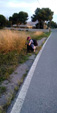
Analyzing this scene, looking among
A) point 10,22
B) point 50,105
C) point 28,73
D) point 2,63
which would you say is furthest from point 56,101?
point 10,22

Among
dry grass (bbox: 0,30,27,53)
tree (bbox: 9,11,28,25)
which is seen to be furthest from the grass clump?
tree (bbox: 9,11,28,25)

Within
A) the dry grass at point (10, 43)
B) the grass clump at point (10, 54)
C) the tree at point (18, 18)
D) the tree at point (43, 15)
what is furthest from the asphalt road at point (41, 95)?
the tree at point (18, 18)

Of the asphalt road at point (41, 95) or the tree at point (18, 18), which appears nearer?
the asphalt road at point (41, 95)

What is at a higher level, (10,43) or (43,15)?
(10,43)

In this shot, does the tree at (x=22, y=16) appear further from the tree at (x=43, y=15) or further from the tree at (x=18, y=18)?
the tree at (x=43, y=15)

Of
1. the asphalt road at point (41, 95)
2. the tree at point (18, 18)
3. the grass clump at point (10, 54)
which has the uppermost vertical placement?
the asphalt road at point (41, 95)

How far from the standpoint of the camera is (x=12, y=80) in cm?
632

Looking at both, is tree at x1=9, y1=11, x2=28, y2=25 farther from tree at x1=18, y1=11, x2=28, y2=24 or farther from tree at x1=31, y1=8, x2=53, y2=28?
tree at x1=31, y1=8, x2=53, y2=28

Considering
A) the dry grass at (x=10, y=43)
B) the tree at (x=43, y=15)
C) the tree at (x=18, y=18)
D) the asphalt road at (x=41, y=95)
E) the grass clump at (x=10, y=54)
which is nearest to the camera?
the asphalt road at (x=41, y=95)

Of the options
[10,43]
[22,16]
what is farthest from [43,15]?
[10,43]

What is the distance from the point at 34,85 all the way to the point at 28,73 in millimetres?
1555

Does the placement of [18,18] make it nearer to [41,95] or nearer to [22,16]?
[22,16]

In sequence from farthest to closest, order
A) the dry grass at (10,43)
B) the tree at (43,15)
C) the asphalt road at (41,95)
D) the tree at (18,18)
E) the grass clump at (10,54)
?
the tree at (18,18), the tree at (43,15), the dry grass at (10,43), the grass clump at (10,54), the asphalt road at (41,95)

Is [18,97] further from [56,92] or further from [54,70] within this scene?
[54,70]
